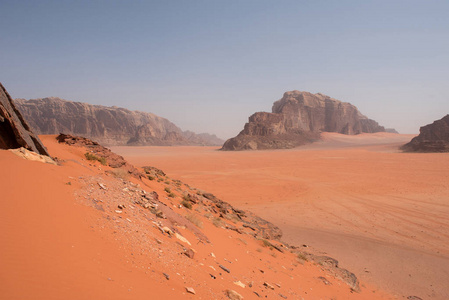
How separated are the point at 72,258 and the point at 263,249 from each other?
18.5 ft

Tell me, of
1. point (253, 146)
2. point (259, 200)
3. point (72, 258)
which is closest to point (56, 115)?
point (253, 146)

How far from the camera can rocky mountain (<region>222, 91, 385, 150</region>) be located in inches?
3743

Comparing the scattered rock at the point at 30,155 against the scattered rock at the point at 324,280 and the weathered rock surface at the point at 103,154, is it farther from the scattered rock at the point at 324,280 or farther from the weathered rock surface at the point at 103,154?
the scattered rock at the point at 324,280

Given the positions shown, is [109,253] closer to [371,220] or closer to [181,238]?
[181,238]

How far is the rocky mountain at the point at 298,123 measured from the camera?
95.1m

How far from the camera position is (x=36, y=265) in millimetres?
2715

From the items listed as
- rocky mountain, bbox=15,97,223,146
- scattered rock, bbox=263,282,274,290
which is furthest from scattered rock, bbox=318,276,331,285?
rocky mountain, bbox=15,97,223,146

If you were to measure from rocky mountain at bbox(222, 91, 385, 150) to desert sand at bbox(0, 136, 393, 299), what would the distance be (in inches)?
3278

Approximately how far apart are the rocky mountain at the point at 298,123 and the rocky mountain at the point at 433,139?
132 ft

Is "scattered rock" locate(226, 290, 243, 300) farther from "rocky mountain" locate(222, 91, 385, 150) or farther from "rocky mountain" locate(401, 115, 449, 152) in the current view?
"rocky mountain" locate(222, 91, 385, 150)

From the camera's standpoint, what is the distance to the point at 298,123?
420ft

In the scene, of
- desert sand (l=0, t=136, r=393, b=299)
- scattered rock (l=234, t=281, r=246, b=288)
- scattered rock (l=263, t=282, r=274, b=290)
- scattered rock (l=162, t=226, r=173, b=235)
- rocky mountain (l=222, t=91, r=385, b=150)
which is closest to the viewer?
desert sand (l=0, t=136, r=393, b=299)

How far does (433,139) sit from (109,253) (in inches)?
3478

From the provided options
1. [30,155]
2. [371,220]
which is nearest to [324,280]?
[371,220]
